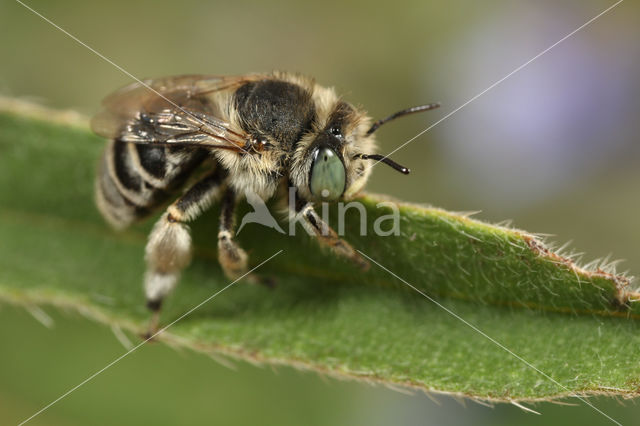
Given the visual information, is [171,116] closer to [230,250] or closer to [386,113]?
[230,250]

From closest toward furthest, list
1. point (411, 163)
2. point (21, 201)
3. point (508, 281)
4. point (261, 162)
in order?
point (508, 281)
point (261, 162)
point (21, 201)
point (411, 163)

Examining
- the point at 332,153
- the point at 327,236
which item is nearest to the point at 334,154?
the point at 332,153

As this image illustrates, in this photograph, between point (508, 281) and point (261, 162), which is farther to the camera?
point (261, 162)

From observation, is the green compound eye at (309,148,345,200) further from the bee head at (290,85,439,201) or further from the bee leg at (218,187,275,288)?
the bee leg at (218,187,275,288)

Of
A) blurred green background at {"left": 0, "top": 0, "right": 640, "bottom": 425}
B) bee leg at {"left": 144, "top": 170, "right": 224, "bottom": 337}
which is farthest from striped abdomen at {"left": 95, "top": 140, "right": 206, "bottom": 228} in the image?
blurred green background at {"left": 0, "top": 0, "right": 640, "bottom": 425}

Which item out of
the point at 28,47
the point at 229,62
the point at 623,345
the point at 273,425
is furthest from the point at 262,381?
the point at 28,47

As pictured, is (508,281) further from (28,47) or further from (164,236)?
(28,47)
